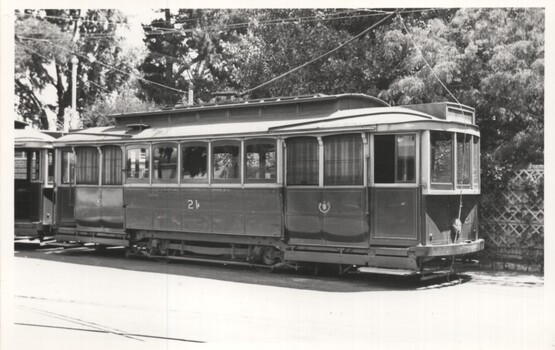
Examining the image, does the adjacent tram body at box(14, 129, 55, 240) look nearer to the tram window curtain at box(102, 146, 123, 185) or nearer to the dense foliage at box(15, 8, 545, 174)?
the dense foliage at box(15, 8, 545, 174)

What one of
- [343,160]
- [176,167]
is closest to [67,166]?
[176,167]

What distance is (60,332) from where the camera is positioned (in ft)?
27.2

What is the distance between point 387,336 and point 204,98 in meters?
25.1

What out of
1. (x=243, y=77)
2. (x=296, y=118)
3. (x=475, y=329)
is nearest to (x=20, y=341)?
(x=475, y=329)

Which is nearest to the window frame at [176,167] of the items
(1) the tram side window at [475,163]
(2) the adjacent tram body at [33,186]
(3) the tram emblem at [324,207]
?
(3) the tram emblem at [324,207]

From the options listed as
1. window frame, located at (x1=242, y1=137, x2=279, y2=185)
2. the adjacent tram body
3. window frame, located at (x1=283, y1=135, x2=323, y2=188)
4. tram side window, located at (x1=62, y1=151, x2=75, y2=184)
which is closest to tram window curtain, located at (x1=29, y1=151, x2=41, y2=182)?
the adjacent tram body

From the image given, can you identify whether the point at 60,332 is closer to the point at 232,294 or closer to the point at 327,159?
the point at 232,294

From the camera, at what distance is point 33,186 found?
17.4 m

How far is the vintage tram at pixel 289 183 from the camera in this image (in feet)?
36.5

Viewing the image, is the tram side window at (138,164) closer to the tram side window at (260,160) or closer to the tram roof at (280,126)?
the tram roof at (280,126)

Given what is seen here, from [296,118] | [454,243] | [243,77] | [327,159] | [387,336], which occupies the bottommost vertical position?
[387,336]

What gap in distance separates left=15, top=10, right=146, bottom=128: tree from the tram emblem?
6.73 metres

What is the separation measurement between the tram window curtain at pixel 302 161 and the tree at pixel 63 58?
19.0ft

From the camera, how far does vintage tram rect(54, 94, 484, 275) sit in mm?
11125
